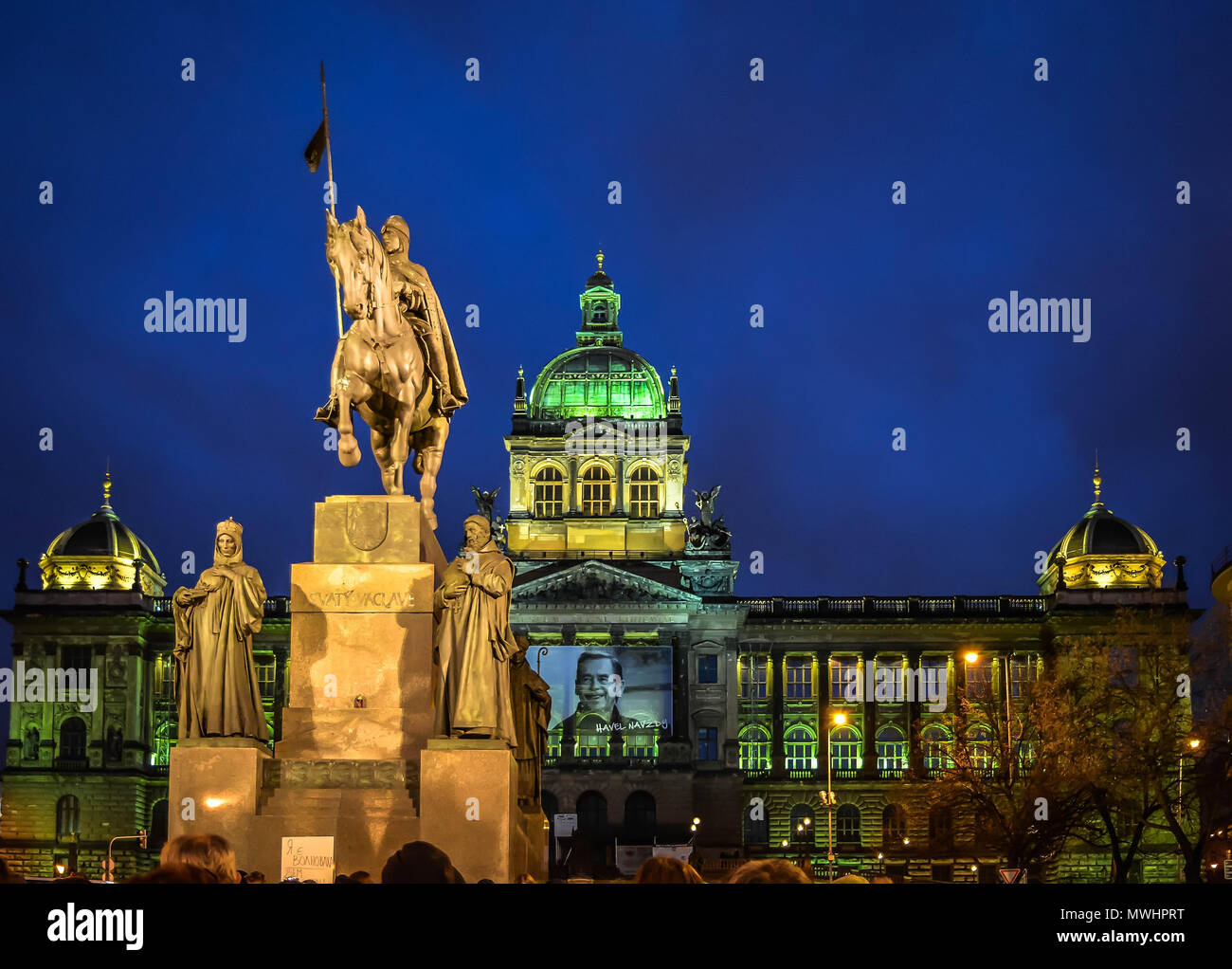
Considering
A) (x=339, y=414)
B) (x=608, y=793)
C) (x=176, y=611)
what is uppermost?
(x=339, y=414)


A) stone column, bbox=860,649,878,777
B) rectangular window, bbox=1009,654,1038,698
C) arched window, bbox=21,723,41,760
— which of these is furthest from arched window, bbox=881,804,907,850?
arched window, bbox=21,723,41,760

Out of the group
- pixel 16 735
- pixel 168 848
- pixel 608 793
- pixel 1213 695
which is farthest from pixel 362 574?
pixel 16 735

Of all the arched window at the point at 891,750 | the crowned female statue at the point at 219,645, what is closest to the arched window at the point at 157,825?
the arched window at the point at 891,750

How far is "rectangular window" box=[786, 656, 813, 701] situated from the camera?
112000mm

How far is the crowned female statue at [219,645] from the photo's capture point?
18.8 metres

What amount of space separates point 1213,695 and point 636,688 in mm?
39488

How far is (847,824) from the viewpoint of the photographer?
110m

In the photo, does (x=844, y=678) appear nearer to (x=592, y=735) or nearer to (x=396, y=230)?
(x=592, y=735)

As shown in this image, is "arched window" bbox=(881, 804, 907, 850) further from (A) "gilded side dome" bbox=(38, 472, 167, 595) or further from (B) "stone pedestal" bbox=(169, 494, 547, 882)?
(B) "stone pedestal" bbox=(169, 494, 547, 882)

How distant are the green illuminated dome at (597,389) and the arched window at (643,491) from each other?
142 inches

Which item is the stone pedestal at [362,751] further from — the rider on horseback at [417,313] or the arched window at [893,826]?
the arched window at [893,826]
